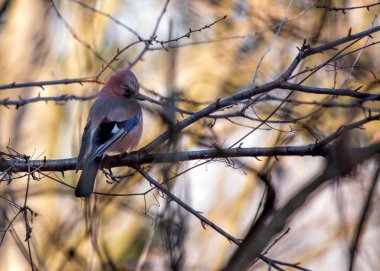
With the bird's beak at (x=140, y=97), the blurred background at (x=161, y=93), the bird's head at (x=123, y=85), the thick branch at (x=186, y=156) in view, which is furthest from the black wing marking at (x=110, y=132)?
the blurred background at (x=161, y=93)

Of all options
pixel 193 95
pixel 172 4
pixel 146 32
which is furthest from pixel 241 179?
pixel 172 4

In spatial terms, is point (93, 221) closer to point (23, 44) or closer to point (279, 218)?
Answer: point (279, 218)

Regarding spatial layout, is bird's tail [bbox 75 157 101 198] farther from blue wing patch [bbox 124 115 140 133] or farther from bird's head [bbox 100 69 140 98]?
bird's head [bbox 100 69 140 98]

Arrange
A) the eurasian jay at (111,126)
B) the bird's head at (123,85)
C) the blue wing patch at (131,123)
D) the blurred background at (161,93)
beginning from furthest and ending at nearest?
the blurred background at (161,93), the bird's head at (123,85), the blue wing patch at (131,123), the eurasian jay at (111,126)

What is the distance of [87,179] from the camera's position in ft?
15.3

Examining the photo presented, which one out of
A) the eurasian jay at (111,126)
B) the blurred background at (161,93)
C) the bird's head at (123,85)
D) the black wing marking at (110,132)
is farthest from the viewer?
the blurred background at (161,93)

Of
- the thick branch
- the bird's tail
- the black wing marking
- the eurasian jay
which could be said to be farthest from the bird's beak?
the thick branch

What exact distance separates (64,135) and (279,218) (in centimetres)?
797

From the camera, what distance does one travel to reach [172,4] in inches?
226

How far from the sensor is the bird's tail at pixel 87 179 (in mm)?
4441

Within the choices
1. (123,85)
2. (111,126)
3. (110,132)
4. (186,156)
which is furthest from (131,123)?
(186,156)

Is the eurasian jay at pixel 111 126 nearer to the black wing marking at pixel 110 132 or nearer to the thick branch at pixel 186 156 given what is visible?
the black wing marking at pixel 110 132

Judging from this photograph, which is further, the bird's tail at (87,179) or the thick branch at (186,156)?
the bird's tail at (87,179)

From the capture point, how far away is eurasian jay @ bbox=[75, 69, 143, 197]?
4824mm
